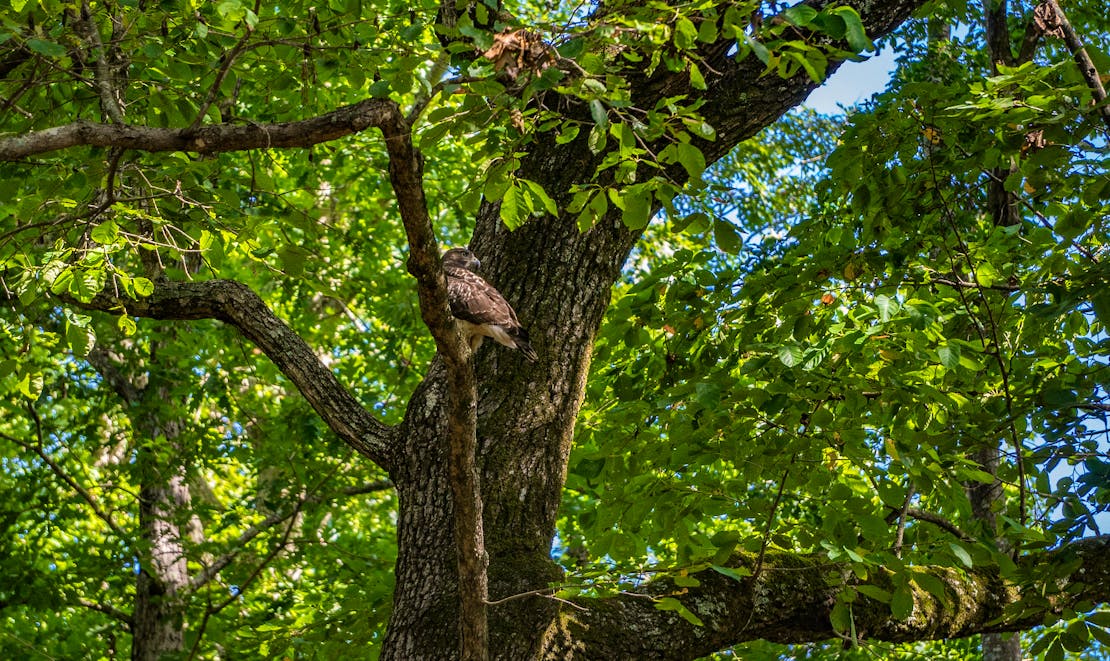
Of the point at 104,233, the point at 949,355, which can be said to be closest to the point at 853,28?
the point at 949,355

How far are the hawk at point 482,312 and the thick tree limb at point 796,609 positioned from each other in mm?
1012

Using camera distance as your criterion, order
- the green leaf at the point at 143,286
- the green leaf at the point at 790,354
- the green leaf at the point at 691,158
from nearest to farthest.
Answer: the green leaf at the point at 691,158 < the green leaf at the point at 143,286 < the green leaf at the point at 790,354

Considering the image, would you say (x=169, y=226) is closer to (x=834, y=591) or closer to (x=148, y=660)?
(x=834, y=591)

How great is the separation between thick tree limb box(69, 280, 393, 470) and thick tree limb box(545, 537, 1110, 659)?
1074 millimetres

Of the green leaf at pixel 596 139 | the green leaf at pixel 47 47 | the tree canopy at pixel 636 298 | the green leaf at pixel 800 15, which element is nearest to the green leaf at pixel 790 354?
the tree canopy at pixel 636 298

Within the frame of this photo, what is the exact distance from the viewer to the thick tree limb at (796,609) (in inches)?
153

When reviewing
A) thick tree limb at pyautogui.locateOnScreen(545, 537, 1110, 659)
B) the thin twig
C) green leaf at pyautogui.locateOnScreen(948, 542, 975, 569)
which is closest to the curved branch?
the thin twig

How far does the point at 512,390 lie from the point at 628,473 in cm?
83

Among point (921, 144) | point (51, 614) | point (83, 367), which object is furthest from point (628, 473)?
point (51, 614)

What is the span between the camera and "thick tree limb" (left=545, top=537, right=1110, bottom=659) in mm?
3887

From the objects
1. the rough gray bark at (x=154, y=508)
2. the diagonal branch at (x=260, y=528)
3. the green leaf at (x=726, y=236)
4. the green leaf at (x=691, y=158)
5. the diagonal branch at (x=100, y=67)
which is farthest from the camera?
the rough gray bark at (x=154, y=508)

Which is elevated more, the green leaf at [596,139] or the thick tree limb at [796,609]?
the green leaf at [596,139]

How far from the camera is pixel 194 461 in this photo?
7375 millimetres

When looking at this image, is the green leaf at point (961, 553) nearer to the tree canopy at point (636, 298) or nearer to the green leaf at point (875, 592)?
the tree canopy at point (636, 298)
